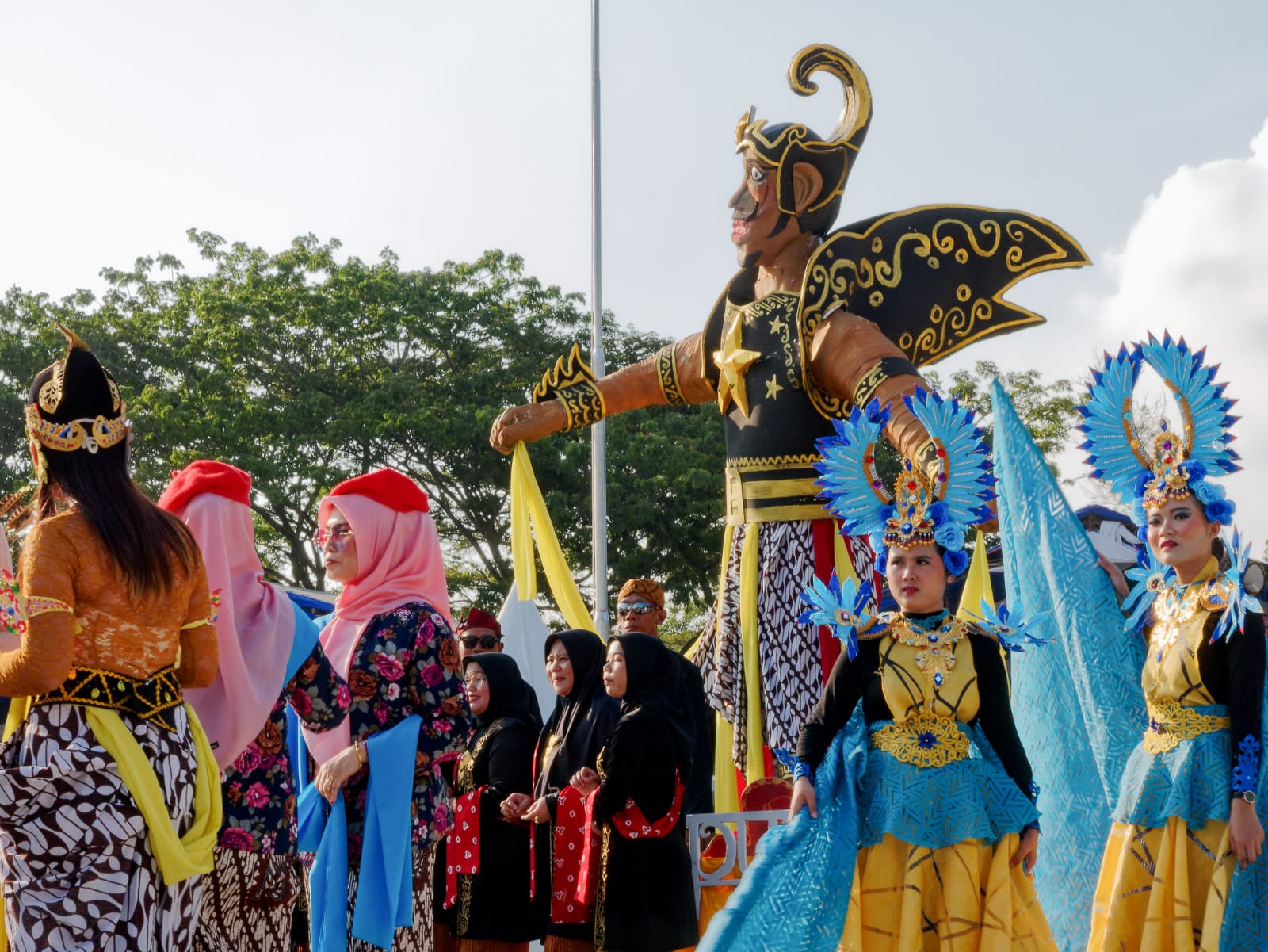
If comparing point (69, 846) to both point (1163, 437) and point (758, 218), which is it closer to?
point (1163, 437)

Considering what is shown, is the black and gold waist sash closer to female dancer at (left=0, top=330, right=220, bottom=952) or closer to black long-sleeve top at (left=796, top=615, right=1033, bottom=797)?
A: female dancer at (left=0, top=330, right=220, bottom=952)

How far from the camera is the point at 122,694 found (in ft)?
11.5

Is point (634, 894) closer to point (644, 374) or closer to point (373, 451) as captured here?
point (644, 374)

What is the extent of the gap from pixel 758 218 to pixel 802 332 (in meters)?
0.59

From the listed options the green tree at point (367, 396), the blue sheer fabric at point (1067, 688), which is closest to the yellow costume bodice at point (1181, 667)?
the blue sheer fabric at point (1067, 688)

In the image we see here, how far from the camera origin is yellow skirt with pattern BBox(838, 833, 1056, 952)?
4.02m

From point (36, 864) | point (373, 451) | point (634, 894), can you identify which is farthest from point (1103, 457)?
point (373, 451)

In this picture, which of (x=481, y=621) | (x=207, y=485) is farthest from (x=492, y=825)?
(x=207, y=485)

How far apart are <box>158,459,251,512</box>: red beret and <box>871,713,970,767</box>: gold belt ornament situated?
1.97 meters

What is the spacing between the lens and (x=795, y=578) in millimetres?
5973

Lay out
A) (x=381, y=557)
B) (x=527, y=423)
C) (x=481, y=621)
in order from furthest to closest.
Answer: (x=481, y=621) → (x=527, y=423) → (x=381, y=557)

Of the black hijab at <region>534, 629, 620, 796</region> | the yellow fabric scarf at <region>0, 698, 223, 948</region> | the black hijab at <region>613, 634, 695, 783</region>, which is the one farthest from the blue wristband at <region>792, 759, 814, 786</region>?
the yellow fabric scarf at <region>0, 698, 223, 948</region>

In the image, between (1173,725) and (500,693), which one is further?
(500,693)

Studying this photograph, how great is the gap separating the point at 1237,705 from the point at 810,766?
1193mm
